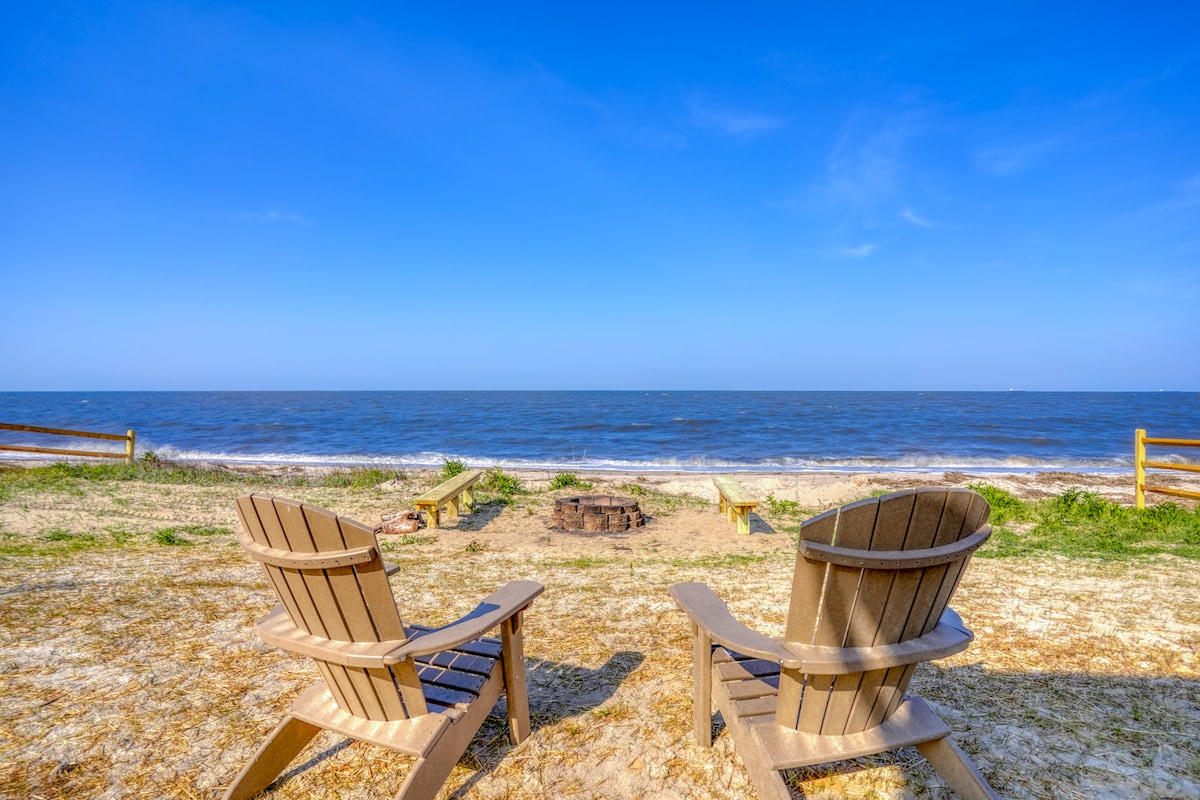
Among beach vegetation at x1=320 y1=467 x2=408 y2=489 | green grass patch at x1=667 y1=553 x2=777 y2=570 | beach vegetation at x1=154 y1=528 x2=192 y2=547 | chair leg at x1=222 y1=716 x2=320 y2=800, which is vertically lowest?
beach vegetation at x1=320 y1=467 x2=408 y2=489

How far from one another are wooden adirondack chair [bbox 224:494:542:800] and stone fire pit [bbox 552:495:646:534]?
16.9ft

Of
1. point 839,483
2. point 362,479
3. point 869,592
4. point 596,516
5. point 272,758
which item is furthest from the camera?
point 839,483

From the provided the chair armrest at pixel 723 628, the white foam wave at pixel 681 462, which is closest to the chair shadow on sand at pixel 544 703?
the chair armrest at pixel 723 628

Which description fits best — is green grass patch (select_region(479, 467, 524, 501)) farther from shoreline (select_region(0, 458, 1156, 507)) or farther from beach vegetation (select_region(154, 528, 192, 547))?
beach vegetation (select_region(154, 528, 192, 547))

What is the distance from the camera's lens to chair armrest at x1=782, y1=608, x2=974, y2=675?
5.49 ft

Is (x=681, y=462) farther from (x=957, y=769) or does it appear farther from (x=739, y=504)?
(x=957, y=769)

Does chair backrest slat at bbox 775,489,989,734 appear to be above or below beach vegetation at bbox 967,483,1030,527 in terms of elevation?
above

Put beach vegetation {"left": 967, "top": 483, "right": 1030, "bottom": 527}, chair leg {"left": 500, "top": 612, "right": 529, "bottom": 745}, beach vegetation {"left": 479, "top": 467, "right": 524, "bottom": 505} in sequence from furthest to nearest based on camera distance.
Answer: beach vegetation {"left": 479, "top": 467, "right": 524, "bottom": 505} → beach vegetation {"left": 967, "top": 483, "right": 1030, "bottom": 527} → chair leg {"left": 500, "top": 612, "right": 529, "bottom": 745}

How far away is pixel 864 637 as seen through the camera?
1729 millimetres

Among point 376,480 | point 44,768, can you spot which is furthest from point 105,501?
point 44,768

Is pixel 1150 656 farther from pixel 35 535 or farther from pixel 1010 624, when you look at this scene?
pixel 35 535

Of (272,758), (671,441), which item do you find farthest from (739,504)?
(671,441)

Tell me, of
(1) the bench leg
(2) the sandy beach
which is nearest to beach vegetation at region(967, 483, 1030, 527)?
(2) the sandy beach

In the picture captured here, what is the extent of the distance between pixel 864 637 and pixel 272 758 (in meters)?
2.19
